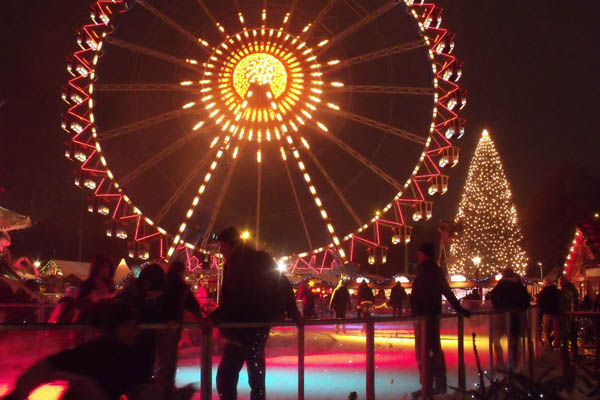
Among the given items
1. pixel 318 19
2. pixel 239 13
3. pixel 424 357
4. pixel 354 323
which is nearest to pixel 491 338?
pixel 424 357

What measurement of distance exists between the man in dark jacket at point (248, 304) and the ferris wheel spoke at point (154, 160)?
57.4 feet

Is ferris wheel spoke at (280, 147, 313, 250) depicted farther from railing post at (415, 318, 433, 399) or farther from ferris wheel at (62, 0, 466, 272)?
railing post at (415, 318, 433, 399)

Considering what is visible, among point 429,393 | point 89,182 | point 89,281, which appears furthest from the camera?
point 89,182

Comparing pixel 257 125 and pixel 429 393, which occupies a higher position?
pixel 257 125

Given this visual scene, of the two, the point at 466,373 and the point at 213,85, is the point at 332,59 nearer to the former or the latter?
the point at 213,85

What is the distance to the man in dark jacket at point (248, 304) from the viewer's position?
613cm

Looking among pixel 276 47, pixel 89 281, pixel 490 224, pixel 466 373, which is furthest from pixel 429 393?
pixel 490 224

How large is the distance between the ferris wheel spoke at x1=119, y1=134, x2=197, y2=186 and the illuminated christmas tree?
137ft

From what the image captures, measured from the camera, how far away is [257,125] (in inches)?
964

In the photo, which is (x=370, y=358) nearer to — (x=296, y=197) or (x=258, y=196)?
(x=296, y=197)

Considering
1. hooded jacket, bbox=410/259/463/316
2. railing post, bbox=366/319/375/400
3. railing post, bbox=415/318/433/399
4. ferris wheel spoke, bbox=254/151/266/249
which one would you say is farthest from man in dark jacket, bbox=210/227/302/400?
ferris wheel spoke, bbox=254/151/266/249

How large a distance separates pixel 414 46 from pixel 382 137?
10.1ft

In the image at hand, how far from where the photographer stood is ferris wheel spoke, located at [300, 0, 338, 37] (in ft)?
79.2

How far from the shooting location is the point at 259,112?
2386cm
